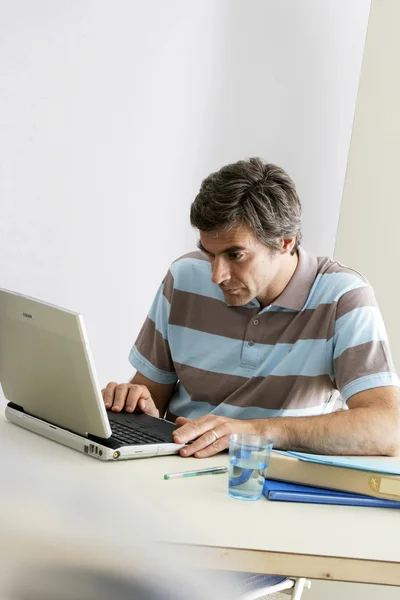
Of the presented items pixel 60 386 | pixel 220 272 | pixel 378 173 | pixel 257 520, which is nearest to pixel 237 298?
pixel 220 272

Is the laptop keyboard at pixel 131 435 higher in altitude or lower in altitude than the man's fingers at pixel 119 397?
higher

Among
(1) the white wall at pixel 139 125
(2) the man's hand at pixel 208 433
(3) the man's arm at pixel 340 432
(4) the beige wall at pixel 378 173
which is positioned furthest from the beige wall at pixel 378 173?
(2) the man's hand at pixel 208 433

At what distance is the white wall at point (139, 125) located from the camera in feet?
8.11

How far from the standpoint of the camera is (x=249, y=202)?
1720 millimetres

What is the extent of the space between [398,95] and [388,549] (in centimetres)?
189

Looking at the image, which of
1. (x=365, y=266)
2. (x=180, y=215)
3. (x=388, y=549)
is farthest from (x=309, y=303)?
(x=180, y=215)

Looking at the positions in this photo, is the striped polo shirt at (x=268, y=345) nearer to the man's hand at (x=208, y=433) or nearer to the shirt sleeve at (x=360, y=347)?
the shirt sleeve at (x=360, y=347)

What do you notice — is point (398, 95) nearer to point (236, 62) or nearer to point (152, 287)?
point (236, 62)

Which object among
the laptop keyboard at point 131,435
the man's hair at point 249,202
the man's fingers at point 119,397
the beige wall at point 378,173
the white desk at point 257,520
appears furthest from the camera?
the beige wall at point 378,173

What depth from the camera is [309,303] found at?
1758mm

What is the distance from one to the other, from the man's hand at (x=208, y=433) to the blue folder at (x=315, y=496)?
17cm

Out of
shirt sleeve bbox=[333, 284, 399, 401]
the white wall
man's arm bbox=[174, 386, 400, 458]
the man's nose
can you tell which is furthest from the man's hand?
the white wall

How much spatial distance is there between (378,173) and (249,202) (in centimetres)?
112

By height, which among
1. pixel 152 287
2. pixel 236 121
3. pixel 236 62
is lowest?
pixel 152 287
